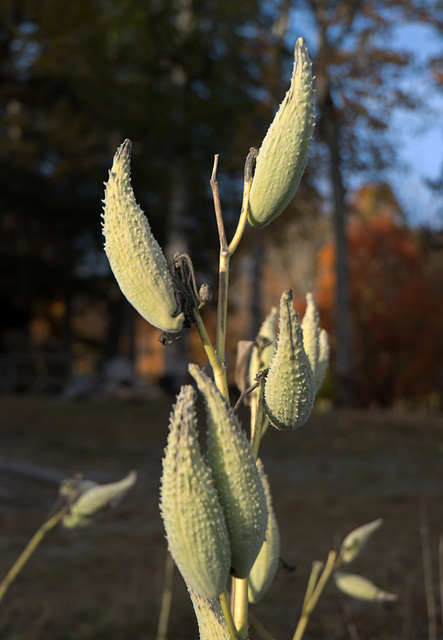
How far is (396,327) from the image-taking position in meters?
13.4

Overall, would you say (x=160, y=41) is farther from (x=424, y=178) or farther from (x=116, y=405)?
(x=116, y=405)

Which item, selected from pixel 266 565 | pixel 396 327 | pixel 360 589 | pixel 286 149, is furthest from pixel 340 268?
pixel 286 149

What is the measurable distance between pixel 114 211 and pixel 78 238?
16.8 meters

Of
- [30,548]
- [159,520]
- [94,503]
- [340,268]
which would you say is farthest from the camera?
[340,268]

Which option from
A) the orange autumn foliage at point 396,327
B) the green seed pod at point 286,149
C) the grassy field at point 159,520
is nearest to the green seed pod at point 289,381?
the green seed pod at point 286,149

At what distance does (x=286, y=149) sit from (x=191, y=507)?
379 mm

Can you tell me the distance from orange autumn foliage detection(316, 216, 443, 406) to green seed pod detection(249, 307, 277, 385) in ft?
41.7

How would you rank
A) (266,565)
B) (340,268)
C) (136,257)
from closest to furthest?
(136,257) < (266,565) < (340,268)

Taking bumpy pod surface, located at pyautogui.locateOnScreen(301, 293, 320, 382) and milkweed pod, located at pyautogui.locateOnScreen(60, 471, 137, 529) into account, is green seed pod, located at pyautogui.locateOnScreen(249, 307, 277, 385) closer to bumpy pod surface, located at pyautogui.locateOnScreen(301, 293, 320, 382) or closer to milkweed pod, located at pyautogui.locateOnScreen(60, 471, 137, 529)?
bumpy pod surface, located at pyautogui.locateOnScreen(301, 293, 320, 382)

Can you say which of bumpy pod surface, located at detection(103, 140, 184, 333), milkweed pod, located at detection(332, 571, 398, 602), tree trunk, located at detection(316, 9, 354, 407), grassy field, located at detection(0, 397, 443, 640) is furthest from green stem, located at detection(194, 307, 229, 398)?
tree trunk, located at detection(316, 9, 354, 407)

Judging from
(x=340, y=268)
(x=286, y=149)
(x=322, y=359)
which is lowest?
(x=322, y=359)

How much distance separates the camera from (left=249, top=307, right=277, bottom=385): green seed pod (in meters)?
0.96

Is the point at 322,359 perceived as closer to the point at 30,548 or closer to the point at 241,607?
the point at 241,607

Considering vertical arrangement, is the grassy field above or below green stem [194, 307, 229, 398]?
below
